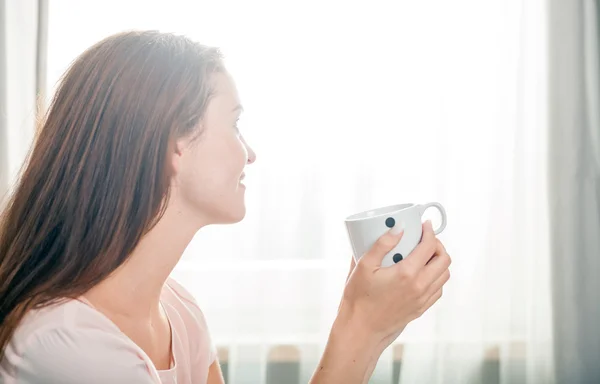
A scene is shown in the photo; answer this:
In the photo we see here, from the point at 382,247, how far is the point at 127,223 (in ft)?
1.17

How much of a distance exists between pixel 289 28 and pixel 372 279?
4.33ft

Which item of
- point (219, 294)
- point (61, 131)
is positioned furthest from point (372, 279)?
point (219, 294)

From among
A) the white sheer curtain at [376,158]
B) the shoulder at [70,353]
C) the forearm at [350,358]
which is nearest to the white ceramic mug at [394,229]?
the forearm at [350,358]

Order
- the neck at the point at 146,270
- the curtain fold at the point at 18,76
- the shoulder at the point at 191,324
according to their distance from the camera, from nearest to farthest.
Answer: the neck at the point at 146,270, the shoulder at the point at 191,324, the curtain fold at the point at 18,76

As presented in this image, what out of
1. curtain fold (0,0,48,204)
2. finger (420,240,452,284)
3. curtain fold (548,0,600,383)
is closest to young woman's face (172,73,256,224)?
finger (420,240,452,284)

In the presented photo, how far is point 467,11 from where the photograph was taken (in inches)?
81.4

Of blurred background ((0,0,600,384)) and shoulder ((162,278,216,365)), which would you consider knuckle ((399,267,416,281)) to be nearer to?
shoulder ((162,278,216,365))

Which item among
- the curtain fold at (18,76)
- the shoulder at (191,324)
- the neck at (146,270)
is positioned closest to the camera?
the neck at (146,270)

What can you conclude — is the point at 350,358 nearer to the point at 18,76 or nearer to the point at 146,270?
the point at 146,270

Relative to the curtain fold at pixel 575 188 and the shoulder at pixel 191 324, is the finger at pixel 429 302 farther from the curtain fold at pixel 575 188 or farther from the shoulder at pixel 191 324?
the curtain fold at pixel 575 188

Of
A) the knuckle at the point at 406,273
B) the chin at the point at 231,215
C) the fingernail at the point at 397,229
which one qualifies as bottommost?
the knuckle at the point at 406,273

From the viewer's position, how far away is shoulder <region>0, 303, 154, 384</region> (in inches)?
31.0

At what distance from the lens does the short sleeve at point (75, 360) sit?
0.79m

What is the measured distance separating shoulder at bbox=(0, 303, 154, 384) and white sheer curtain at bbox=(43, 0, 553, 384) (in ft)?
4.07
